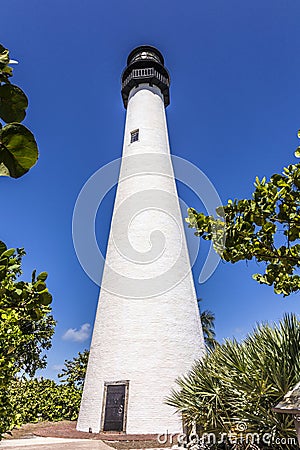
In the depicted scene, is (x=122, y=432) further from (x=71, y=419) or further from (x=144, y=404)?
(x=71, y=419)

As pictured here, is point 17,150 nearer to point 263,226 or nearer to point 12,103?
point 12,103

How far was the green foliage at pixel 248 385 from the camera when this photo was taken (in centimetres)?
579

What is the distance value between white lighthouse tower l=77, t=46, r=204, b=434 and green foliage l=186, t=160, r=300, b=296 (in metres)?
7.34

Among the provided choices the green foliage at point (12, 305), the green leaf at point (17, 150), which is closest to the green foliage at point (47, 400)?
the green foliage at point (12, 305)

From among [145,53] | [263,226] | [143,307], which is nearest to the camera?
[263,226]

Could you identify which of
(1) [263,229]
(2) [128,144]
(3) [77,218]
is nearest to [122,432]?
(3) [77,218]

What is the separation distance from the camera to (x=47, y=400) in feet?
45.0

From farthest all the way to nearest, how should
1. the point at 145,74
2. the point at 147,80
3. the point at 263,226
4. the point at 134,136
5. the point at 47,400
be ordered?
the point at 145,74 < the point at 147,80 < the point at 134,136 < the point at 47,400 < the point at 263,226

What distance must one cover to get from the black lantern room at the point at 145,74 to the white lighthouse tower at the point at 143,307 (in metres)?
3.40

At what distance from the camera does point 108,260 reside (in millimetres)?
12961

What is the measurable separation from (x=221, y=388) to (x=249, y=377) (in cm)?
110

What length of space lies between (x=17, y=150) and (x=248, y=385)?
640 centimetres

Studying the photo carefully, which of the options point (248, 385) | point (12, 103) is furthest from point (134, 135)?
point (12, 103)

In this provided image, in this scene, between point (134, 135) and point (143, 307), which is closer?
point (143, 307)
